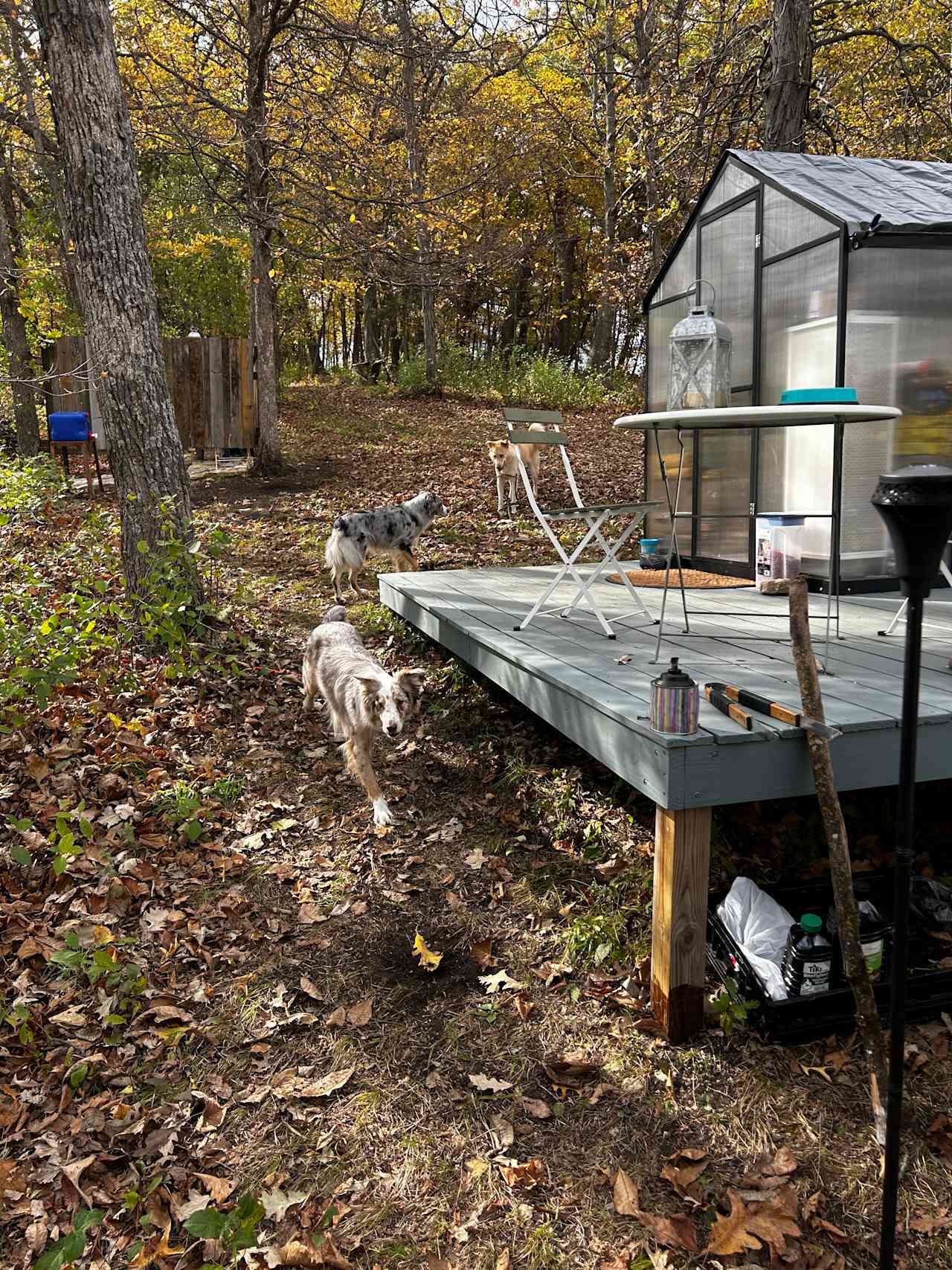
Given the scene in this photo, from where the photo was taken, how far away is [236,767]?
4.89 m

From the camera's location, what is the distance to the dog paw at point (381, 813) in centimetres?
443

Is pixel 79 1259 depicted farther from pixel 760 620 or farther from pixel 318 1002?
pixel 760 620

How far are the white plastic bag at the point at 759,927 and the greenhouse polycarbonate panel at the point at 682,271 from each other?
5.57m

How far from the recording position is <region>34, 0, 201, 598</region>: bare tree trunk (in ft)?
17.7

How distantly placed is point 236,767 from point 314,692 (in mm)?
802

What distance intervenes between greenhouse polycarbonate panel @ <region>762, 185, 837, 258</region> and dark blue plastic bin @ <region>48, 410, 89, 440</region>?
30.6 ft

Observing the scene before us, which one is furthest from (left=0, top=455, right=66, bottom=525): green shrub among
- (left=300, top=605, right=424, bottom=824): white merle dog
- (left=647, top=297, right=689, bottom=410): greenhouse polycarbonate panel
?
(left=647, top=297, right=689, bottom=410): greenhouse polycarbonate panel

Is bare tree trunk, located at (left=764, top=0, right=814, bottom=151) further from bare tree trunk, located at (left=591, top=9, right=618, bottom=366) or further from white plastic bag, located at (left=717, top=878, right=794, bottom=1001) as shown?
white plastic bag, located at (left=717, top=878, right=794, bottom=1001)

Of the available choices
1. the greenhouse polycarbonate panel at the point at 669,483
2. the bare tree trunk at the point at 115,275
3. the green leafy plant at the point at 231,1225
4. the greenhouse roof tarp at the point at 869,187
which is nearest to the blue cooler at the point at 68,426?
the bare tree trunk at the point at 115,275

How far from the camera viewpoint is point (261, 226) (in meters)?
9.83

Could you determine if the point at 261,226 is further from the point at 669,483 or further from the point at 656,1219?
the point at 656,1219

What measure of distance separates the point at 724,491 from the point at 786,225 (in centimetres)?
194

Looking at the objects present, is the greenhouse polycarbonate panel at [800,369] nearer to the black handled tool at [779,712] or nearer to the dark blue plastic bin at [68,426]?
the black handled tool at [779,712]

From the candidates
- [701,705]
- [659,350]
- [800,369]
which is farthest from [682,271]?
[701,705]
